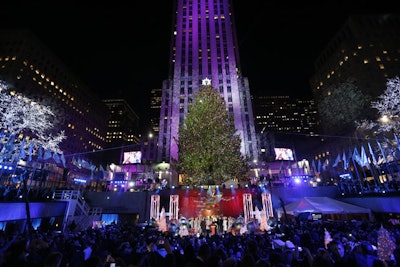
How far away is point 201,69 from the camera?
59.4m

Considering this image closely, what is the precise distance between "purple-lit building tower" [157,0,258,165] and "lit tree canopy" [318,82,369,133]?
25.6m

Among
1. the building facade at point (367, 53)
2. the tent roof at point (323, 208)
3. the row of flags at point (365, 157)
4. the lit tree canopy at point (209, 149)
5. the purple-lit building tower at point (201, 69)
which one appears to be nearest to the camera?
the tent roof at point (323, 208)

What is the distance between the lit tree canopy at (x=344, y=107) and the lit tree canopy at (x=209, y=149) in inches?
1712

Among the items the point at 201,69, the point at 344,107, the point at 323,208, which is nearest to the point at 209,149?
the point at 323,208

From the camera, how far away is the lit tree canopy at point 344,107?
52.2m

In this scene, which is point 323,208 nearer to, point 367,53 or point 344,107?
point 344,107

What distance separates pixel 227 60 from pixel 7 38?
65932mm

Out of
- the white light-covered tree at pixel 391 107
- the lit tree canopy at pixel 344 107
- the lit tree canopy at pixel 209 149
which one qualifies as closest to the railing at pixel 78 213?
the lit tree canopy at pixel 209 149

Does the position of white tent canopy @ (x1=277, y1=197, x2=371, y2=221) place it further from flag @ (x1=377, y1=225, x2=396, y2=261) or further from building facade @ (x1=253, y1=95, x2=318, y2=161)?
building facade @ (x1=253, y1=95, x2=318, y2=161)

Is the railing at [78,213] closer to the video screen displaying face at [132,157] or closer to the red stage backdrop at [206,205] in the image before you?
the red stage backdrop at [206,205]

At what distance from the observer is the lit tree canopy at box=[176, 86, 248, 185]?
990 inches

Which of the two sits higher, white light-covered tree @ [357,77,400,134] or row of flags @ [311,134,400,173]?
white light-covered tree @ [357,77,400,134]

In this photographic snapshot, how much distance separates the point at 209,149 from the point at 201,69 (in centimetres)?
3981

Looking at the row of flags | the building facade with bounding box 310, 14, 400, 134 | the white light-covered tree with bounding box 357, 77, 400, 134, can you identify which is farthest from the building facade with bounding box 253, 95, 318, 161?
the row of flags
